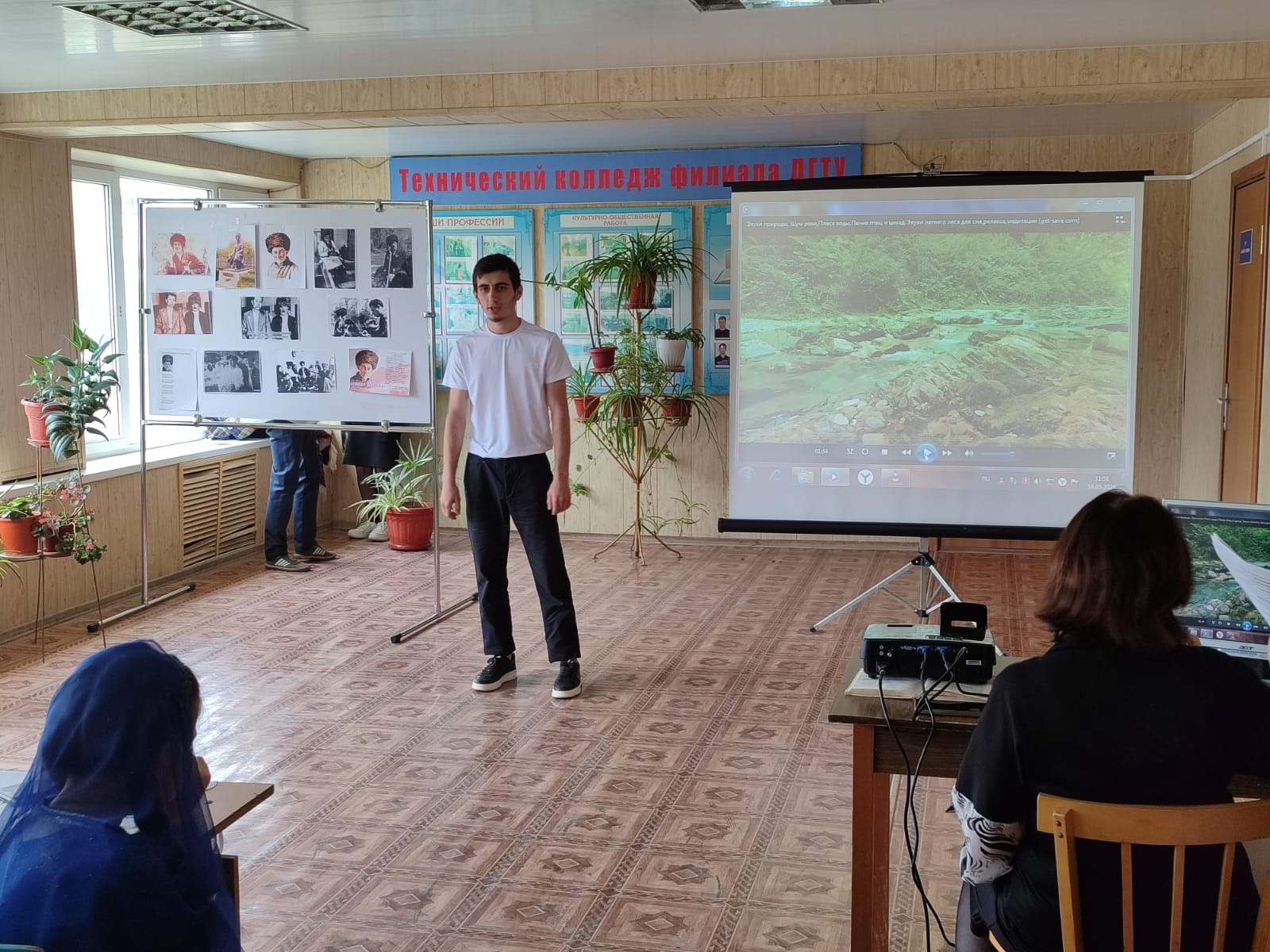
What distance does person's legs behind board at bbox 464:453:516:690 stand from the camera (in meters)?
4.47

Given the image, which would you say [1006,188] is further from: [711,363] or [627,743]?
[711,363]

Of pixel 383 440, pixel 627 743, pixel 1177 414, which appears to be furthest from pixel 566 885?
pixel 1177 414

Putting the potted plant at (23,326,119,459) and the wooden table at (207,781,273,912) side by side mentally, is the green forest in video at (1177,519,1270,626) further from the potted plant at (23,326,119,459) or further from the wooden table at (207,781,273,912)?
the potted plant at (23,326,119,459)

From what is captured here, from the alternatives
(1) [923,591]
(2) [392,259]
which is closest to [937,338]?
(1) [923,591]

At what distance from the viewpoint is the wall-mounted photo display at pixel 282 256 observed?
5.50 m

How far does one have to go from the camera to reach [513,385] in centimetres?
444

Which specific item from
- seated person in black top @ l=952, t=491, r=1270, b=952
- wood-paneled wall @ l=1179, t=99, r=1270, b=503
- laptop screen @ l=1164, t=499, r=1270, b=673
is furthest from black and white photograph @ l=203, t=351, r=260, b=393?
wood-paneled wall @ l=1179, t=99, r=1270, b=503

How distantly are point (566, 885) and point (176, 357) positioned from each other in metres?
3.77

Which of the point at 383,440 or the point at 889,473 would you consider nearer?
the point at 889,473

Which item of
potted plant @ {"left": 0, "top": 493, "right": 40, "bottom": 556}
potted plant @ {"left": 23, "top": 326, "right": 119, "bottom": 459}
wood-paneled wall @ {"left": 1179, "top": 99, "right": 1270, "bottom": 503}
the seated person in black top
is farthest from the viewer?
wood-paneled wall @ {"left": 1179, "top": 99, "right": 1270, "bottom": 503}

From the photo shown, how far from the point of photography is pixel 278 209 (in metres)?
5.55

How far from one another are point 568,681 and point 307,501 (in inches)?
122

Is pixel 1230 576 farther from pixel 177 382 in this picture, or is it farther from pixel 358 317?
pixel 177 382

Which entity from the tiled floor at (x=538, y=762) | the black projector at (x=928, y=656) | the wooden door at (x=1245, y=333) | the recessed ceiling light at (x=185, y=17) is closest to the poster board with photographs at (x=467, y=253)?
the tiled floor at (x=538, y=762)
